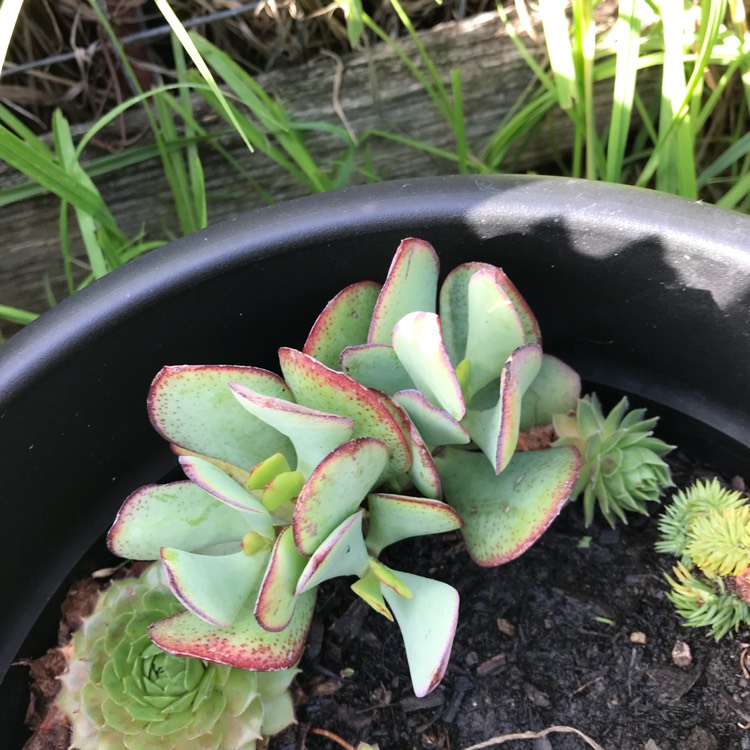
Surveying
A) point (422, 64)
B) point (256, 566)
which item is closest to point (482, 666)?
point (256, 566)

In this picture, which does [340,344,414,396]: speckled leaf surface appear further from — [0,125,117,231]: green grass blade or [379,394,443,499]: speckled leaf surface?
[0,125,117,231]: green grass blade

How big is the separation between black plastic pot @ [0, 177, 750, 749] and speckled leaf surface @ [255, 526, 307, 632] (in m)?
0.22

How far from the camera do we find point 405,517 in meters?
0.55

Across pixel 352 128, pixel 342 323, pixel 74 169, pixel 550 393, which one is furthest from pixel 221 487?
pixel 352 128


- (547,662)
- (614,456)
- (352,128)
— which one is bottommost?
(547,662)

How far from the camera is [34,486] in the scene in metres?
0.62

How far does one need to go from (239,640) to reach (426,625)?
0.14m

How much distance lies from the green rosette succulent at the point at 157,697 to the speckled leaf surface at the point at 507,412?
28 centimetres

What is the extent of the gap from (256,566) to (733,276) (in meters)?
0.45

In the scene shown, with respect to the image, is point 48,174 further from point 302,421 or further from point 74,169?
point 302,421

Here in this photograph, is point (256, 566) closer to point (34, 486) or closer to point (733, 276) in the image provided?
point (34, 486)

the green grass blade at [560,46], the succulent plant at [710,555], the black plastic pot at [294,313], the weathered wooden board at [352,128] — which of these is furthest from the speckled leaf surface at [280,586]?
the weathered wooden board at [352,128]

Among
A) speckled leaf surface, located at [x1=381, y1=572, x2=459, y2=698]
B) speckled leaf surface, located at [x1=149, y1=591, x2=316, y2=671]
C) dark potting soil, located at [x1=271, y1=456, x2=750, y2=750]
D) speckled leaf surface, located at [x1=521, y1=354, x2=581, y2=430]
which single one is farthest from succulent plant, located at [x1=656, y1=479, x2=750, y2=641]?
speckled leaf surface, located at [x1=149, y1=591, x2=316, y2=671]

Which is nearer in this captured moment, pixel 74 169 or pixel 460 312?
pixel 460 312
